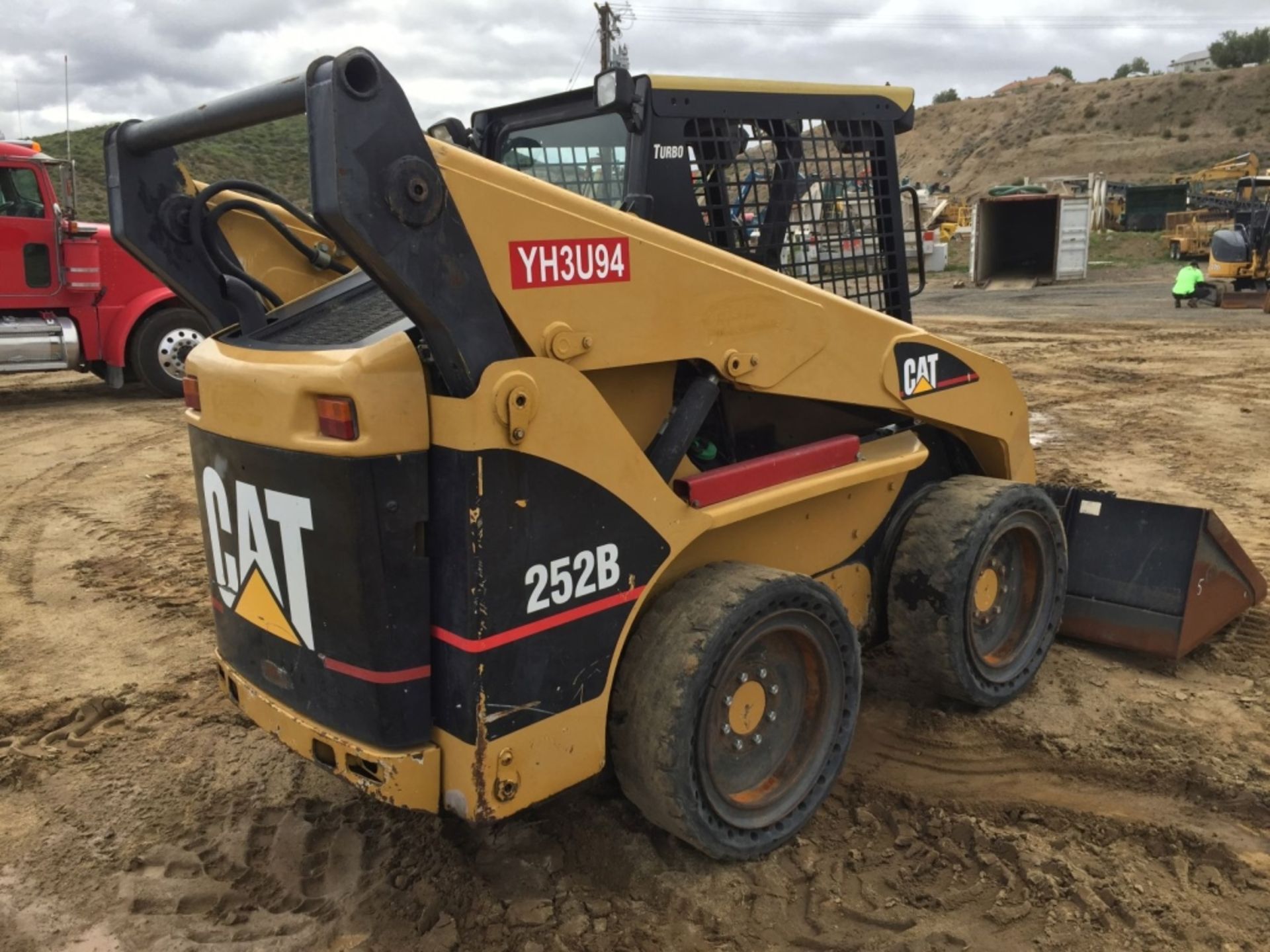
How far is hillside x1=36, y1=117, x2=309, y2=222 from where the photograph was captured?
3981cm

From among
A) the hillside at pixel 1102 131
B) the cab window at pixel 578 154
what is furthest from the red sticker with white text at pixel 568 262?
the hillside at pixel 1102 131

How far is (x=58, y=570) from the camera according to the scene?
566 centimetres

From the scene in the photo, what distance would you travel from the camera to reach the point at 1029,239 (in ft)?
80.7

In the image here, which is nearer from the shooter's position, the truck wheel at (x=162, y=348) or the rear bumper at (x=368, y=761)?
the rear bumper at (x=368, y=761)

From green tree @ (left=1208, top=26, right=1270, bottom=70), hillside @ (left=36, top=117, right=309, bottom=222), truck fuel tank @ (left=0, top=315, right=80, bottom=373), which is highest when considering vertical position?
green tree @ (left=1208, top=26, right=1270, bottom=70)

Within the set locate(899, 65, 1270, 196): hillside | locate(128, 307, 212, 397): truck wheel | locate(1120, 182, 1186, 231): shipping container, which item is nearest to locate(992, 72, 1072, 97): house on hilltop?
locate(899, 65, 1270, 196): hillside

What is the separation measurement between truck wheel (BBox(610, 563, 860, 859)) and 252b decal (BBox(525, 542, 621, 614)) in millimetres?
253

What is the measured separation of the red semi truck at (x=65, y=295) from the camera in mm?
10297

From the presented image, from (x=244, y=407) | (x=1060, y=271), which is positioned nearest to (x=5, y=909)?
(x=244, y=407)

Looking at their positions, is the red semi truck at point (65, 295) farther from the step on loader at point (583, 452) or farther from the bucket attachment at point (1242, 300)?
the bucket attachment at point (1242, 300)

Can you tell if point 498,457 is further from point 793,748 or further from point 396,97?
point 793,748

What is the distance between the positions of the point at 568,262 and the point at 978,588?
223cm

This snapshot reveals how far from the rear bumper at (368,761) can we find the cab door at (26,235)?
958 centimetres

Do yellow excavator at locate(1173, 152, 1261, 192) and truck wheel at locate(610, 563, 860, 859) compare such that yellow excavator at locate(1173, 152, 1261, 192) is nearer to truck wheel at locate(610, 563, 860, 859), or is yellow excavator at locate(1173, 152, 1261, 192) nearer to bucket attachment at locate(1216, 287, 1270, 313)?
bucket attachment at locate(1216, 287, 1270, 313)
